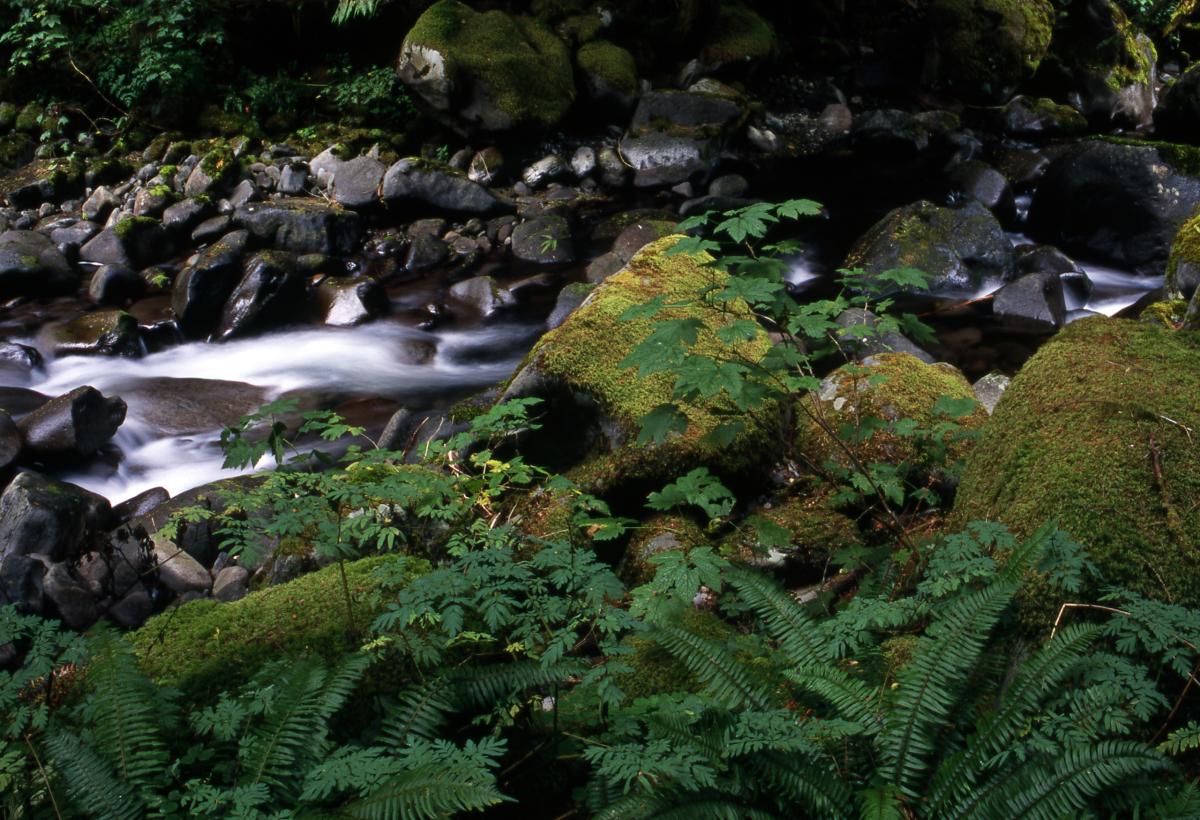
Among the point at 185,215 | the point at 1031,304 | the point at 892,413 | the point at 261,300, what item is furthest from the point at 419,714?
the point at 185,215

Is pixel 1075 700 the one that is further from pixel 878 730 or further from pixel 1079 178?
pixel 1079 178

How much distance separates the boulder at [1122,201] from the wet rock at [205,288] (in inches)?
353

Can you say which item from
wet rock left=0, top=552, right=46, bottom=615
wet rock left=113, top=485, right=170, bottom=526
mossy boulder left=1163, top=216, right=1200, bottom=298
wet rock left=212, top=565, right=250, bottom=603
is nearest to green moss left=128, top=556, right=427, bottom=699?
wet rock left=212, top=565, right=250, bottom=603

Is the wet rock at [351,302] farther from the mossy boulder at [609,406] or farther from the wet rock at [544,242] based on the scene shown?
the mossy boulder at [609,406]

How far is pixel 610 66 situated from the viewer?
42.0ft

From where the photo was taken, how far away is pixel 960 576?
7.84ft

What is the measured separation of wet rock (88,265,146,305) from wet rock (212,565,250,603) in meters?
5.83

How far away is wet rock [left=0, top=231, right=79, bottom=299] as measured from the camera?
30.8ft

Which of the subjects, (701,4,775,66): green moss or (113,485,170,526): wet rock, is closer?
(113,485,170,526): wet rock

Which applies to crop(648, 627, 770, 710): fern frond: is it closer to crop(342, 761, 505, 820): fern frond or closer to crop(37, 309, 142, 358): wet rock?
crop(342, 761, 505, 820): fern frond

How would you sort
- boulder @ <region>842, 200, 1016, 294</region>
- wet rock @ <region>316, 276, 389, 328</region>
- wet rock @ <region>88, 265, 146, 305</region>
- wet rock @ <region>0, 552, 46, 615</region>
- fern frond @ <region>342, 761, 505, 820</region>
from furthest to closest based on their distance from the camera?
wet rock @ <region>88, 265, 146, 305</region>
wet rock @ <region>316, 276, 389, 328</region>
boulder @ <region>842, 200, 1016, 294</region>
wet rock @ <region>0, 552, 46, 615</region>
fern frond @ <region>342, 761, 505, 820</region>

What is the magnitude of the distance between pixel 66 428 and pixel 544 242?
17.6ft

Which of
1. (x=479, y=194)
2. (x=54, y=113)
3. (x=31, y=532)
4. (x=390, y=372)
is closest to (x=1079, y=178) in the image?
(x=479, y=194)

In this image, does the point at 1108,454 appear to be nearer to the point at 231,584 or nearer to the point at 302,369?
the point at 231,584
